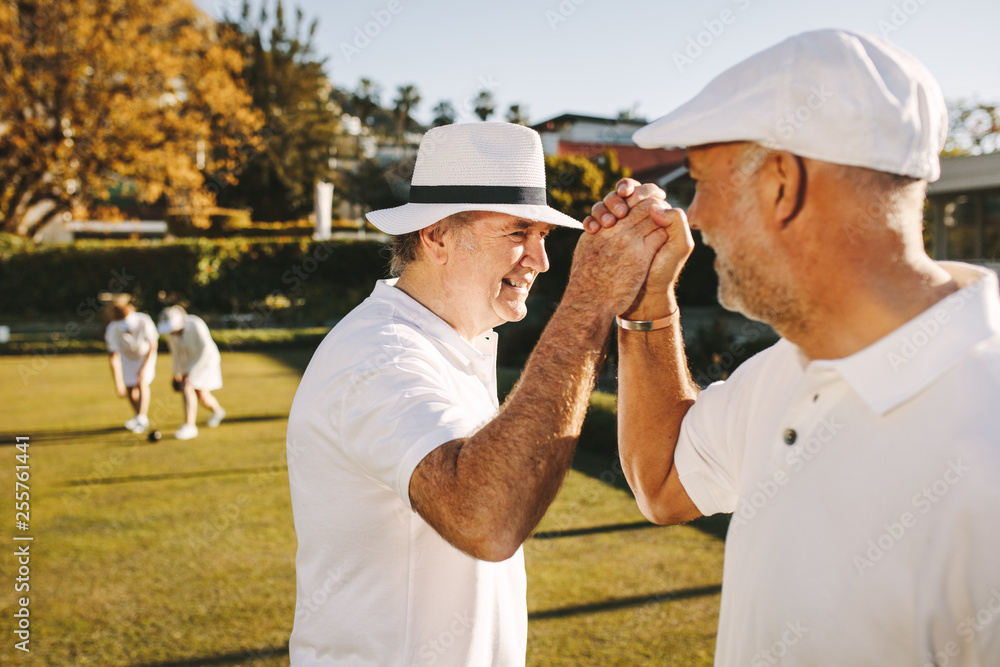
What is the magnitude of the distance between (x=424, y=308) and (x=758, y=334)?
12483mm

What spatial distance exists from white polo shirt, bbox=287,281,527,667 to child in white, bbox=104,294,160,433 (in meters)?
9.51

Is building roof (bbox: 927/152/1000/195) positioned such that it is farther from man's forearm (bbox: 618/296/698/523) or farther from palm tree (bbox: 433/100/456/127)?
palm tree (bbox: 433/100/456/127)

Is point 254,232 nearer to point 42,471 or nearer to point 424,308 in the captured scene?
point 42,471

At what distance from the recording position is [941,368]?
1276 mm

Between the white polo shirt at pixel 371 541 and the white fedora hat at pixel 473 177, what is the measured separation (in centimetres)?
47

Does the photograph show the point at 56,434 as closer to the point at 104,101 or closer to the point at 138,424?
the point at 138,424

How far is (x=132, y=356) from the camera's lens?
10.6 meters

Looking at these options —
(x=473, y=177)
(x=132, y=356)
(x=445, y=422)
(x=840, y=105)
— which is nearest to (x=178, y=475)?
(x=132, y=356)

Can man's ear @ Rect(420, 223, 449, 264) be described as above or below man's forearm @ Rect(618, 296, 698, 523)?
above

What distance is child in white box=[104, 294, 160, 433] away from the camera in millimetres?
10492

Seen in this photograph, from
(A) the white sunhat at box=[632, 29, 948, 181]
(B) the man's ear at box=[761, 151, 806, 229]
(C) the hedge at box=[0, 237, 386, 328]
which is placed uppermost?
(A) the white sunhat at box=[632, 29, 948, 181]

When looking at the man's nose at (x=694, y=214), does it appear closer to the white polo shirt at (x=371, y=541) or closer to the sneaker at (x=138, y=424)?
the white polo shirt at (x=371, y=541)

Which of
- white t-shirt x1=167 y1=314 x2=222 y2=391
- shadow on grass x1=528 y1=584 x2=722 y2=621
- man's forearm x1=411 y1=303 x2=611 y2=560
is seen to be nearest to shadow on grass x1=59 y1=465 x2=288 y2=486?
white t-shirt x1=167 y1=314 x2=222 y2=391

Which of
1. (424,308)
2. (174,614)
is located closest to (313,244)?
(174,614)
